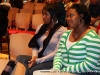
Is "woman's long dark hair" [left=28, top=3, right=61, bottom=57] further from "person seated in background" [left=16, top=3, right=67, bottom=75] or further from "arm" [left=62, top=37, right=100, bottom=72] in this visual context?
"arm" [left=62, top=37, right=100, bottom=72]

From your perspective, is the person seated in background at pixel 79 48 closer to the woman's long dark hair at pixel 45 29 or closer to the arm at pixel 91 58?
the arm at pixel 91 58

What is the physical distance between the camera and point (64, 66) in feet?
7.14

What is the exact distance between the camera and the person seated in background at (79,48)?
1.95 meters

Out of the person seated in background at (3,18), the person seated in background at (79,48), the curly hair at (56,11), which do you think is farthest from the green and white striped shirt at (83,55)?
the person seated in background at (3,18)

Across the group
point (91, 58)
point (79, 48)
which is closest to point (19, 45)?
point (79, 48)

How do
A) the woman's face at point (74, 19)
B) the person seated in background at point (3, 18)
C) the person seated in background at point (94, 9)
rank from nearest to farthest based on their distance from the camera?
the woman's face at point (74, 19) < the person seated in background at point (3, 18) < the person seated in background at point (94, 9)

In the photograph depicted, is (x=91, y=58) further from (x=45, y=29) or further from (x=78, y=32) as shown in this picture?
(x=45, y=29)

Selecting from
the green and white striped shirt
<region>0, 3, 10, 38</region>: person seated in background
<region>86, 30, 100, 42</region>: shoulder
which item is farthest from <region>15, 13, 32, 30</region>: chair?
A: <region>86, 30, 100, 42</region>: shoulder

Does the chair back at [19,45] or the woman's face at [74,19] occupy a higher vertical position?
the woman's face at [74,19]

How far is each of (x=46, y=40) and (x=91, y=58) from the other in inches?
35.7

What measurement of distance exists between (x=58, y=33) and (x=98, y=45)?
2.93 feet

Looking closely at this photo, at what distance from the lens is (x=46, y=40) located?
2762 millimetres

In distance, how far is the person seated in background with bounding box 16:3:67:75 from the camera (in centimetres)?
268

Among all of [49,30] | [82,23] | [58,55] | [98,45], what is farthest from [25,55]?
[98,45]
